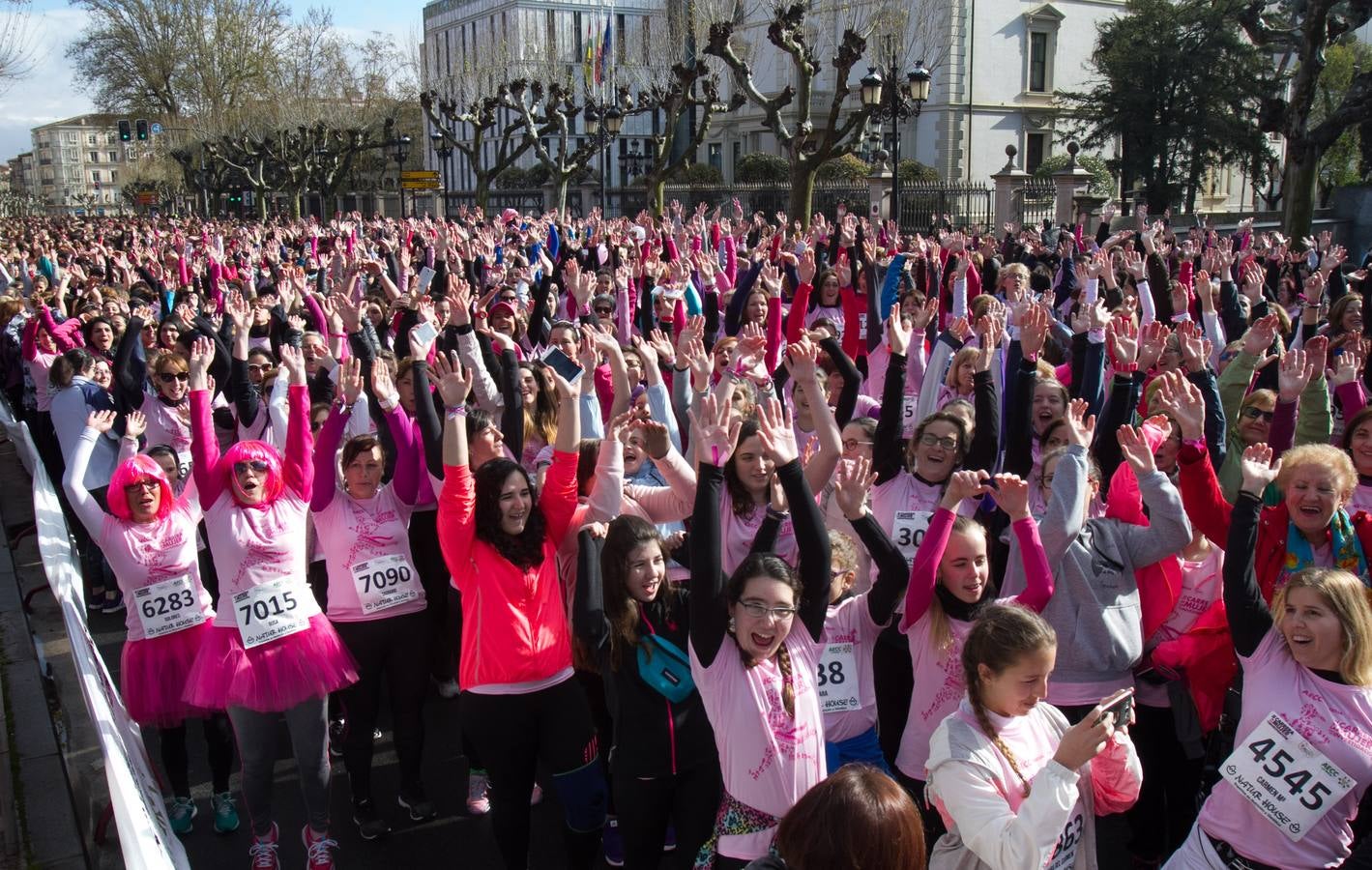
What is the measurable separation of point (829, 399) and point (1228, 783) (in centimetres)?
317

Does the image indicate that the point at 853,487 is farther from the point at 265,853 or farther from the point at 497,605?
the point at 265,853

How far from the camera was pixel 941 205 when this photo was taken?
92.8 ft

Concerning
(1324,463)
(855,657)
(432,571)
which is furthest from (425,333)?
(1324,463)

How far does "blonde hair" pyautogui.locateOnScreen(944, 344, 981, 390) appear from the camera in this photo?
5.23 meters

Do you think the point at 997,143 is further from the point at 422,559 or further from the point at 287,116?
the point at 422,559

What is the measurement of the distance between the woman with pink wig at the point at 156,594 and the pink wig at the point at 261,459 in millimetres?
423

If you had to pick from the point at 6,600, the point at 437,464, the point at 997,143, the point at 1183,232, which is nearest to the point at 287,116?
the point at 997,143

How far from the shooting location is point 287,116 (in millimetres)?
48625

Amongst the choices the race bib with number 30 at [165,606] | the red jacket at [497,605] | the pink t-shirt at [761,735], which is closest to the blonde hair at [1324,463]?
the pink t-shirt at [761,735]

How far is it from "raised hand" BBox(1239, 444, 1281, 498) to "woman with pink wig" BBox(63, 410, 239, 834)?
3.68 metres

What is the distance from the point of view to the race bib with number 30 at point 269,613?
13.4 feet

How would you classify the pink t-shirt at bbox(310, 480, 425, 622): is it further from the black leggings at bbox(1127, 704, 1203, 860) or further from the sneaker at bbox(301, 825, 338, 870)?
the black leggings at bbox(1127, 704, 1203, 860)

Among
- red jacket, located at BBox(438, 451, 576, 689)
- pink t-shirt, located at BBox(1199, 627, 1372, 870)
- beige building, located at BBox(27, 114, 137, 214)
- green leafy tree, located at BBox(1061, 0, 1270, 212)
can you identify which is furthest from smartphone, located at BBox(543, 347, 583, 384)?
beige building, located at BBox(27, 114, 137, 214)

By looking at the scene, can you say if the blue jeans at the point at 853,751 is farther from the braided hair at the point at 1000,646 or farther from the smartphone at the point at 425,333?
the smartphone at the point at 425,333
